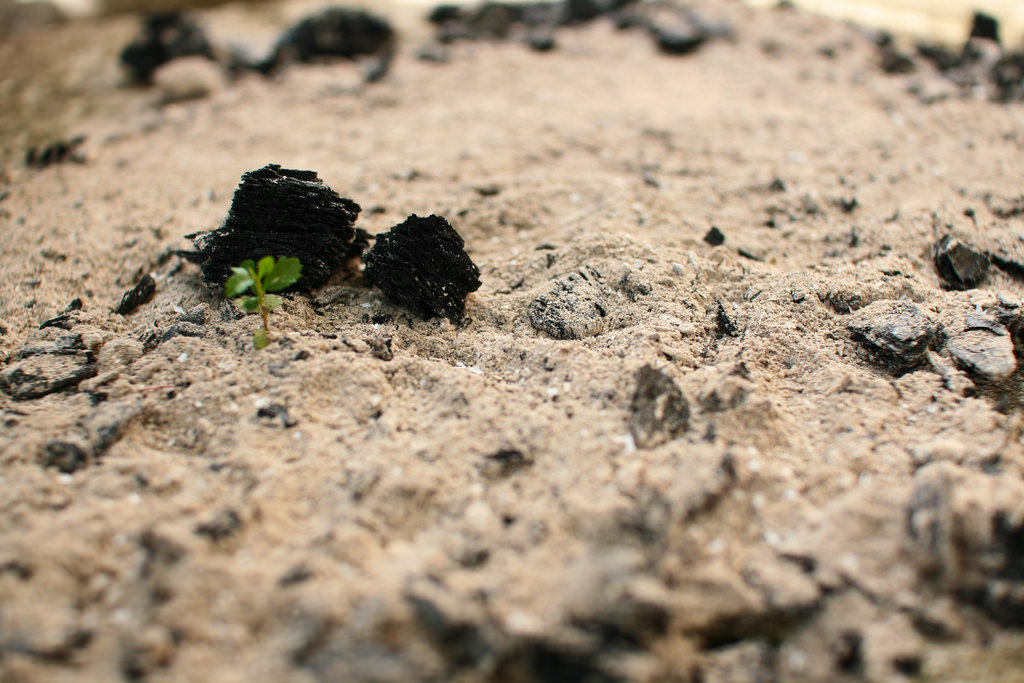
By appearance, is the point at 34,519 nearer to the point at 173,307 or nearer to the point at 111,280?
the point at 173,307

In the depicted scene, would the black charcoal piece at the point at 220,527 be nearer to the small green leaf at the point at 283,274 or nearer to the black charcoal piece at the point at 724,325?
the small green leaf at the point at 283,274

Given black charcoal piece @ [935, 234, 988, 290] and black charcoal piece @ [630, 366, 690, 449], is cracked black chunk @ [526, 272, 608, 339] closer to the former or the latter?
black charcoal piece @ [630, 366, 690, 449]

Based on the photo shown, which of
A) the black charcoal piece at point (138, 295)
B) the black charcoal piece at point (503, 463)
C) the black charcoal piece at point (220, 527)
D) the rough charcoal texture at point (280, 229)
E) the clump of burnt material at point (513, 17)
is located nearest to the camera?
the black charcoal piece at point (220, 527)

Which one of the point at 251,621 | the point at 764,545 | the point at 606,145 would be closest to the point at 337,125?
the point at 606,145

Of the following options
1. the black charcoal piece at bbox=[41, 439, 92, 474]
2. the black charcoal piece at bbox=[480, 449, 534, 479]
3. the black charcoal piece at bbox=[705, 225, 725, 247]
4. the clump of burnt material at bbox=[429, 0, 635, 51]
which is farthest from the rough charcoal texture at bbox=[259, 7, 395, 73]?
the black charcoal piece at bbox=[480, 449, 534, 479]

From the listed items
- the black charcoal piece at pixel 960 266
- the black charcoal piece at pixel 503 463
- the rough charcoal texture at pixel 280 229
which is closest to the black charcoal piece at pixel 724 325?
the black charcoal piece at pixel 503 463

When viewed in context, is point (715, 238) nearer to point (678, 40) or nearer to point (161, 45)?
point (678, 40)

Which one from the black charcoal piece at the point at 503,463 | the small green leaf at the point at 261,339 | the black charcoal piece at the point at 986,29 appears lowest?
the black charcoal piece at the point at 503,463
